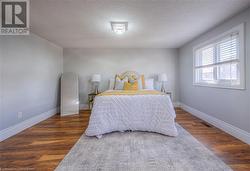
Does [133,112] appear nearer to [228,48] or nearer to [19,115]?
[228,48]

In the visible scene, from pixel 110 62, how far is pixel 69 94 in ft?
6.09

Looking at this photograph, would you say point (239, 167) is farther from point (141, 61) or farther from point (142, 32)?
point (141, 61)

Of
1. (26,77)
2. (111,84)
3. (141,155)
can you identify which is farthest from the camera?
(111,84)

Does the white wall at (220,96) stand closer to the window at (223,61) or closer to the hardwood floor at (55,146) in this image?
the window at (223,61)

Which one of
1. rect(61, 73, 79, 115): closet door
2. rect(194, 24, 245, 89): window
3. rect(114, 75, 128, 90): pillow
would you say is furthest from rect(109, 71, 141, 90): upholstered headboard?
rect(194, 24, 245, 89): window

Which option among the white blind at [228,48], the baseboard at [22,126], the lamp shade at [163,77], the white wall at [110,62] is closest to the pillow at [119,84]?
the white wall at [110,62]

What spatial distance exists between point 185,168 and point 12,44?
12.1 feet

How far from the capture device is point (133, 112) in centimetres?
278

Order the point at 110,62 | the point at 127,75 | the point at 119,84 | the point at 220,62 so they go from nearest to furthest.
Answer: the point at 220,62
the point at 119,84
the point at 127,75
the point at 110,62

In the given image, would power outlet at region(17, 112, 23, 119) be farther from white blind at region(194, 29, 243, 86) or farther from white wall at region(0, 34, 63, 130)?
white blind at region(194, 29, 243, 86)

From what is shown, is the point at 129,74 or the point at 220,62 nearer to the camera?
the point at 220,62

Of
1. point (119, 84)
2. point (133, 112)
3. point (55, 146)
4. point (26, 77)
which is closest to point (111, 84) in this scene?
point (119, 84)

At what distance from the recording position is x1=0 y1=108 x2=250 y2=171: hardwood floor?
1.79m

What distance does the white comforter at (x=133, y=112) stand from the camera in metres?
2.68
